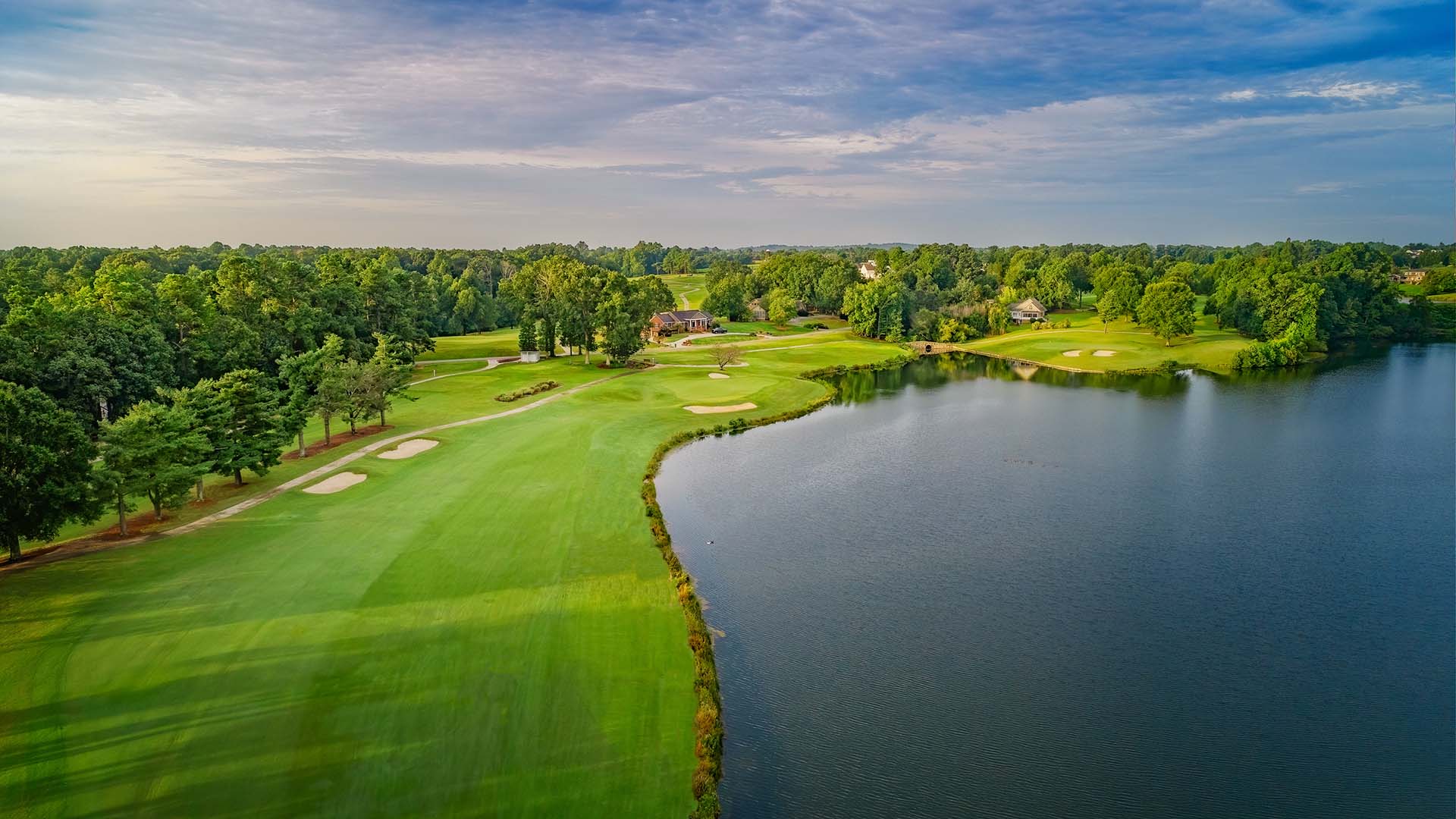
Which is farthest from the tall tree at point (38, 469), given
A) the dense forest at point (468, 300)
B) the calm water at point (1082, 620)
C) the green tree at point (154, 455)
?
the calm water at point (1082, 620)

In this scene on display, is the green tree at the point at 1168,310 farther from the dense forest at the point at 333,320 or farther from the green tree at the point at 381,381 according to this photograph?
the green tree at the point at 381,381

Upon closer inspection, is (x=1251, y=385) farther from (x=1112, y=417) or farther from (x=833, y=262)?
(x=833, y=262)

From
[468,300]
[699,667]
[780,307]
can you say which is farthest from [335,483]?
[780,307]

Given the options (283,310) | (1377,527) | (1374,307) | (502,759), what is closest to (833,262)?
(1374,307)

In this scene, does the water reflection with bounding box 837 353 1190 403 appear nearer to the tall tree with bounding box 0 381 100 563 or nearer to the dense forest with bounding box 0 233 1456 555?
the dense forest with bounding box 0 233 1456 555

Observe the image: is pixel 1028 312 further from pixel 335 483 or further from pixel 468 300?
pixel 335 483
